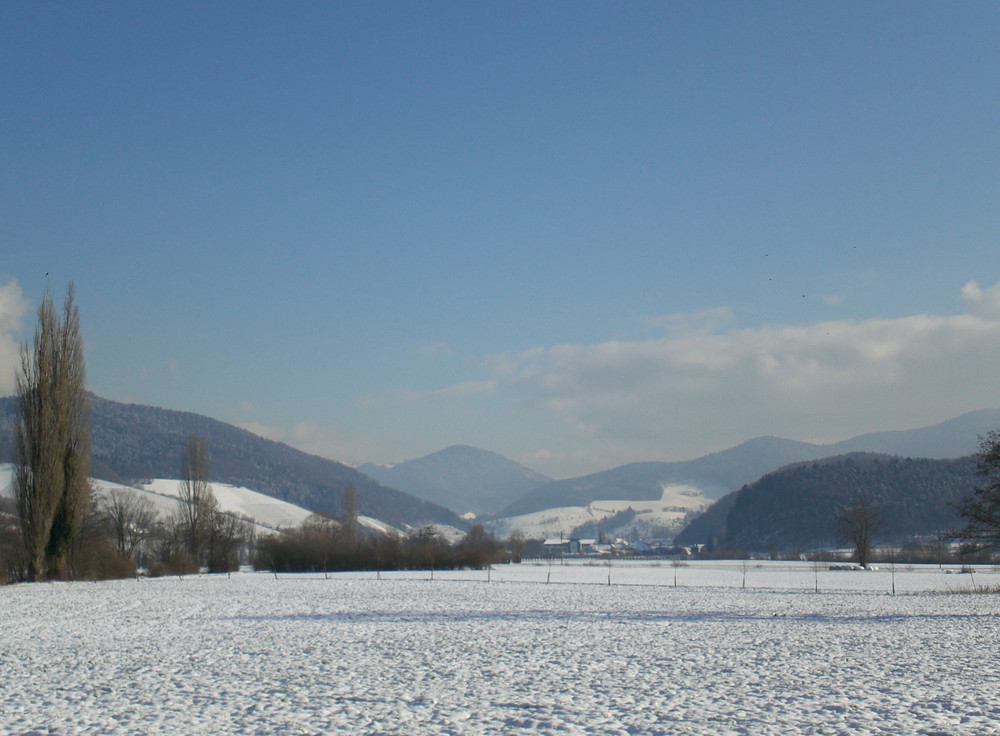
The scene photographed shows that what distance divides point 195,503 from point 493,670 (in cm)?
6130

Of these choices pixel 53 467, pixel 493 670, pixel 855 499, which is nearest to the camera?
pixel 493 670

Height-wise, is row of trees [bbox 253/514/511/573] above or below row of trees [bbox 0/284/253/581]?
below

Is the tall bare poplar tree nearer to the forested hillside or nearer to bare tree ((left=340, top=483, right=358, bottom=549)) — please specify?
bare tree ((left=340, top=483, right=358, bottom=549))

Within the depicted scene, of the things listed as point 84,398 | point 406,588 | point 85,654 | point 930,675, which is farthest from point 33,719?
point 84,398

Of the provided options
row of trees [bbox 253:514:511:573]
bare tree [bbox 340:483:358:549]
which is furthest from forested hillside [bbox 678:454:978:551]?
row of trees [bbox 253:514:511:573]

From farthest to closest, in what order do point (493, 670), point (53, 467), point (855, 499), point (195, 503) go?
point (855, 499), point (195, 503), point (53, 467), point (493, 670)

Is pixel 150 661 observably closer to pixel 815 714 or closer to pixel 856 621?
pixel 815 714

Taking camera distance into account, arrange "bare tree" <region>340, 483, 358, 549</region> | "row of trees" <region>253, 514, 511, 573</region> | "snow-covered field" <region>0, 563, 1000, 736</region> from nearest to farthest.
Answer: "snow-covered field" <region>0, 563, 1000, 736</region>
"row of trees" <region>253, 514, 511, 573</region>
"bare tree" <region>340, 483, 358, 549</region>

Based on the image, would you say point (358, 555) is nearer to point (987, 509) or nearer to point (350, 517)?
point (350, 517)

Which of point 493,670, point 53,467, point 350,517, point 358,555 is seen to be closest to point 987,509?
point 493,670

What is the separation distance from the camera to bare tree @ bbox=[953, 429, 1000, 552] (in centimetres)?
3306

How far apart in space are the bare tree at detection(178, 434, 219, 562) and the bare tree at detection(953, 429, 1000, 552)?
55.7m

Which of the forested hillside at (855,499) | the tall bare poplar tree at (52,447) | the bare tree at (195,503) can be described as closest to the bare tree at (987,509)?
the tall bare poplar tree at (52,447)

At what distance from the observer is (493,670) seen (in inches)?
595
